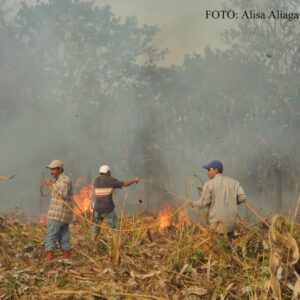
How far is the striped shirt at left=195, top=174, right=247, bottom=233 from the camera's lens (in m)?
6.32

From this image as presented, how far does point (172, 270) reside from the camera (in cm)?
584

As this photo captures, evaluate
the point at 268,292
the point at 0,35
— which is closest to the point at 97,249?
the point at 268,292

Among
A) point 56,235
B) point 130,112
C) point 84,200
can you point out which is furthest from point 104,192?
point 130,112

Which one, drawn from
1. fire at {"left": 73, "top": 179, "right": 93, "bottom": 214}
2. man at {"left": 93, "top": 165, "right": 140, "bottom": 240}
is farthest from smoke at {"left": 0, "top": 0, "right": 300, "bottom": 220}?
man at {"left": 93, "top": 165, "right": 140, "bottom": 240}

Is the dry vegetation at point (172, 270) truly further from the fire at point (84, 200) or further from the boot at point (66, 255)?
the fire at point (84, 200)

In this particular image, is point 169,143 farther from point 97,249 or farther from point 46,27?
point 97,249

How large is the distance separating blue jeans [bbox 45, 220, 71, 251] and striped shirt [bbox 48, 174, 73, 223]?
0.08m

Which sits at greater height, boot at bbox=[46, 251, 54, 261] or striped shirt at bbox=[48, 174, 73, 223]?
striped shirt at bbox=[48, 174, 73, 223]

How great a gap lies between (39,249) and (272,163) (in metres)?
11.5

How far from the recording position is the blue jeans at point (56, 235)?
22.9 ft

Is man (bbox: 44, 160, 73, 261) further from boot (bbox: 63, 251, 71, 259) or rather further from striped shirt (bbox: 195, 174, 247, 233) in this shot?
striped shirt (bbox: 195, 174, 247, 233)

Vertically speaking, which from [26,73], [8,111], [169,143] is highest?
[26,73]

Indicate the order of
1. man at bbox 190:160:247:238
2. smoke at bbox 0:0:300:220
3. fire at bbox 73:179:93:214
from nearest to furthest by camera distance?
man at bbox 190:160:247:238, fire at bbox 73:179:93:214, smoke at bbox 0:0:300:220

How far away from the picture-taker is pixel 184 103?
18.7 metres
